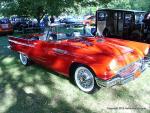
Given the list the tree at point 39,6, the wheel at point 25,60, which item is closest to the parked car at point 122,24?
the tree at point 39,6

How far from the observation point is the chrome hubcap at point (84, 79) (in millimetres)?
4598

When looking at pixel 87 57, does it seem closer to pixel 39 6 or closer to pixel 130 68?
pixel 130 68

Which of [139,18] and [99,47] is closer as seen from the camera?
[99,47]

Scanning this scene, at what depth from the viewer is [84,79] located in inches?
186

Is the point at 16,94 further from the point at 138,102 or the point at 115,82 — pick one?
the point at 138,102

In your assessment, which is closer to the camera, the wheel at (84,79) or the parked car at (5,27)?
the wheel at (84,79)

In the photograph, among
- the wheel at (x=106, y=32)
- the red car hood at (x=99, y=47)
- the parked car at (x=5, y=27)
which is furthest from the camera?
the parked car at (x=5, y=27)

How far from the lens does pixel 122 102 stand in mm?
4336

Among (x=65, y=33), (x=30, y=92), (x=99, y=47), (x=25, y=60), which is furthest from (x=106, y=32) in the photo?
(x=30, y=92)

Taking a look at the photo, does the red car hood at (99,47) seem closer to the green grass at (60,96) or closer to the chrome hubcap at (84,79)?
the chrome hubcap at (84,79)

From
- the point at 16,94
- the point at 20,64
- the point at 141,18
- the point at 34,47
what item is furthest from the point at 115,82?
the point at 141,18

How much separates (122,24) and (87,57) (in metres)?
6.99

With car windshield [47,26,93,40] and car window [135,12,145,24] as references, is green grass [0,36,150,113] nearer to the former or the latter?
car windshield [47,26,93,40]

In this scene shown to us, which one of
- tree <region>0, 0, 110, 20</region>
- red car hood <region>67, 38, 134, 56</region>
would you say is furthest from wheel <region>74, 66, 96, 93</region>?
tree <region>0, 0, 110, 20</region>
